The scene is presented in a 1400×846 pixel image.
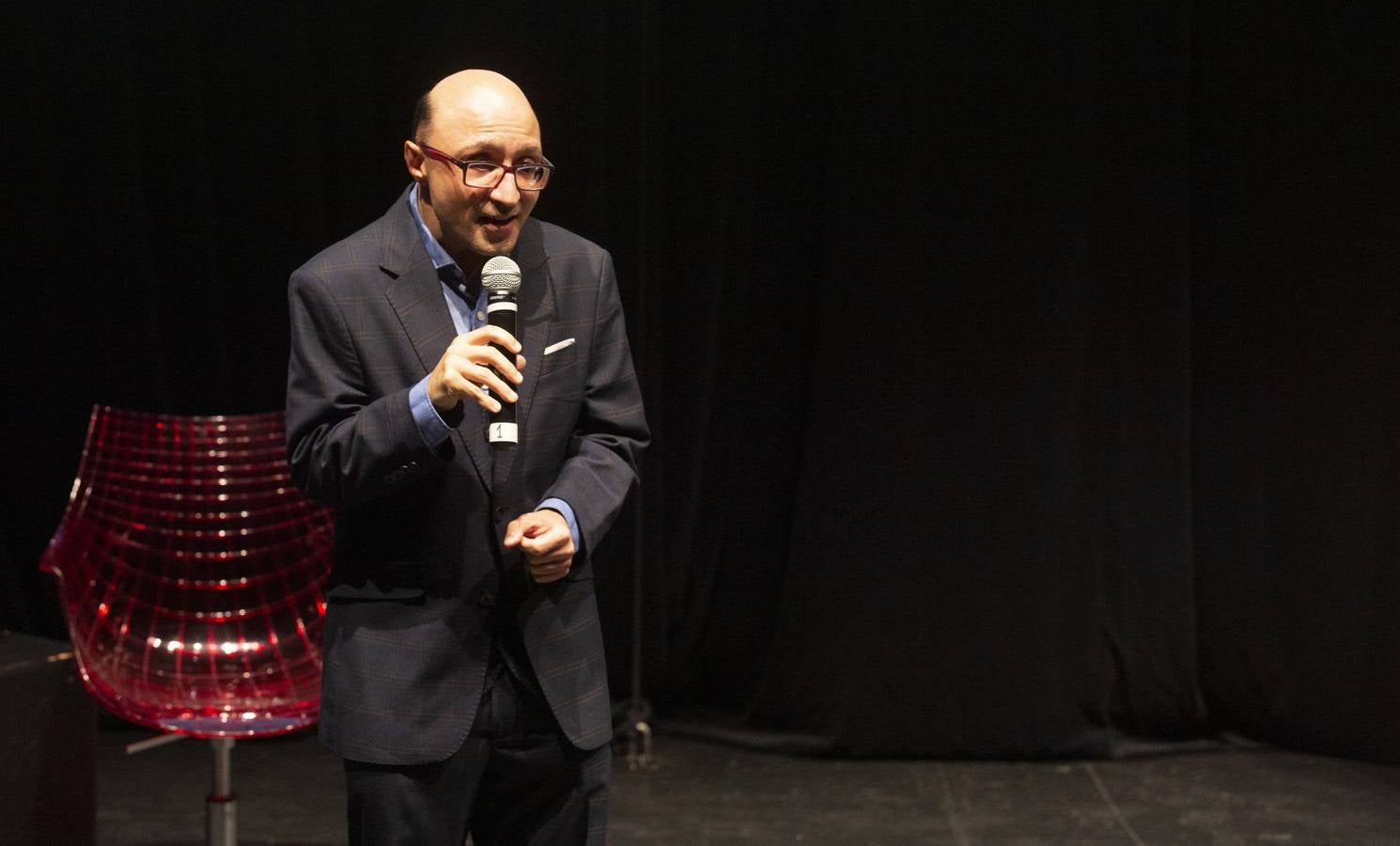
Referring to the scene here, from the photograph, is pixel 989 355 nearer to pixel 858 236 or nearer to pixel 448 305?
pixel 858 236

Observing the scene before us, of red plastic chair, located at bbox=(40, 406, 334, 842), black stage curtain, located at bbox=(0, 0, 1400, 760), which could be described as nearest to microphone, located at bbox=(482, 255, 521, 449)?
red plastic chair, located at bbox=(40, 406, 334, 842)

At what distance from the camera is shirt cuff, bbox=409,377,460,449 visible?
1650 millimetres

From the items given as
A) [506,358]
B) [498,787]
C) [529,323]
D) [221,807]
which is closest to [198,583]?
[221,807]

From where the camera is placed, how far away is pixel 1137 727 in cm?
402

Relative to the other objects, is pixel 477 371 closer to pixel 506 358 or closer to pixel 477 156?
pixel 506 358

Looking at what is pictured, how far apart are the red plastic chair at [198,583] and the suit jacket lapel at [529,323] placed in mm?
1162

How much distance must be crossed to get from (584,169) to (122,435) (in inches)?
53.2

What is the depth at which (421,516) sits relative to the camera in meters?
1.79

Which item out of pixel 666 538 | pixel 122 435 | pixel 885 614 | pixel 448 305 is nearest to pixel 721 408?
pixel 666 538

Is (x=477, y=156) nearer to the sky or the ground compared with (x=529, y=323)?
nearer to the sky

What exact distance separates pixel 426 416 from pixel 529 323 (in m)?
0.23

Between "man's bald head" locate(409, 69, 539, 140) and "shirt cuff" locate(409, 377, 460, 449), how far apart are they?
0.34 metres

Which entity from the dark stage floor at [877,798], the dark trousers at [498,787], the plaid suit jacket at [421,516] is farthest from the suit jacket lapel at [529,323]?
the dark stage floor at [877,798]

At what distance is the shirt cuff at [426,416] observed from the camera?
1.65m
